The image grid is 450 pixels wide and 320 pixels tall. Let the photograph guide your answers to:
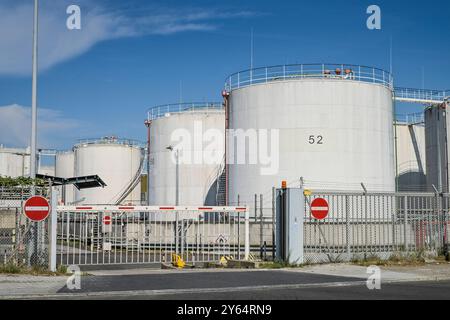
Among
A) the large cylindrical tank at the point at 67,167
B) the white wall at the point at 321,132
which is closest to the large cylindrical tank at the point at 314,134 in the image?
the white wall at the point at 321,132

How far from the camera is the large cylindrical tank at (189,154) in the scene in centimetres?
4225

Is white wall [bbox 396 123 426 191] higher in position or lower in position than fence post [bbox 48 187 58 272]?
higher

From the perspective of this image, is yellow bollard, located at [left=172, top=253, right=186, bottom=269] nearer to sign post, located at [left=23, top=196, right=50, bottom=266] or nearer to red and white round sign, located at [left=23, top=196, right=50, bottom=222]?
sign post, located at [left=23, top=196, right=50, bottom=266]

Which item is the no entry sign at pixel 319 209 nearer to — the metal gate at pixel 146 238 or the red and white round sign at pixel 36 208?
the metal gate at pixel 146 238

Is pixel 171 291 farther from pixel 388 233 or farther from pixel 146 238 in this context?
pixel 146 238

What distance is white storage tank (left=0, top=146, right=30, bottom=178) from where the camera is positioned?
66.4 m

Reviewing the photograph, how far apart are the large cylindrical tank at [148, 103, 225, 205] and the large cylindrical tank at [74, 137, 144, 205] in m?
12.5

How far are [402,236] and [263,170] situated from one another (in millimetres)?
9456

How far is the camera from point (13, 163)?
67438 mm

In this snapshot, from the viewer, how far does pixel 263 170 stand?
29391mm

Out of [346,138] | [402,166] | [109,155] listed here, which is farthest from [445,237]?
[109,155]

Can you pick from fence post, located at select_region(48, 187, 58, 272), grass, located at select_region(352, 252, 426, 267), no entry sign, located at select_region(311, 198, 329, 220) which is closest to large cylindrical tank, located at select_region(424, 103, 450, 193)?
grass, located at select_region(352, 252, 426, 267)

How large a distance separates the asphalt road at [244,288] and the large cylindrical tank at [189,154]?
1040 inches
